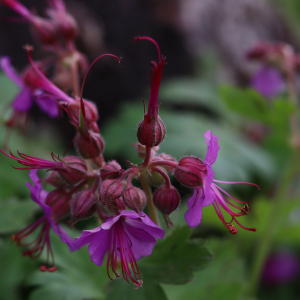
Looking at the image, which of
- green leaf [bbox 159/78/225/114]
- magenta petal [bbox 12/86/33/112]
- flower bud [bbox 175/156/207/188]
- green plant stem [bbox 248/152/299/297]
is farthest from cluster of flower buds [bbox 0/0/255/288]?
green leaf [bbox 159/78/225/114]

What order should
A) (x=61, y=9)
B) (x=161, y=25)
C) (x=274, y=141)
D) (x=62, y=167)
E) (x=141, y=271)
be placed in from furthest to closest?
1. (x=161, y=25)
2. (x=274, y=141)
3. (x=61, y=9)
4. (x=141, y=271)
5. (x=62, y=167)

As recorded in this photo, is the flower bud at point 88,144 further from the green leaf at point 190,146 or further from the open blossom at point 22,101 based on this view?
the green leaf at point 190,146

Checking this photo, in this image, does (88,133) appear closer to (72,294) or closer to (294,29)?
(72,294)

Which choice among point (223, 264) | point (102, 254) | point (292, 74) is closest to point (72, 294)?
point (102, 254)

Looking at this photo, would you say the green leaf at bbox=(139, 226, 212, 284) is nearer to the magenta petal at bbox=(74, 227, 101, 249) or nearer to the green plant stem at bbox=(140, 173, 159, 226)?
the green plant stem at bbox=(140, 173, 159, 226)

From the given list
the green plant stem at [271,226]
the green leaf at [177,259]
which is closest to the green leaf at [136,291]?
the green leaf at [177,259]
